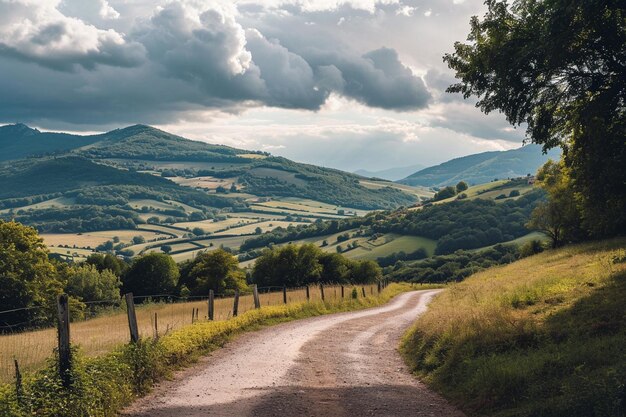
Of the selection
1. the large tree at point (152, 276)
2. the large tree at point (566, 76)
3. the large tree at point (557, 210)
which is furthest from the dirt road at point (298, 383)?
the large tree at point (152, 276)

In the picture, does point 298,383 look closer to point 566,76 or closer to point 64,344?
point 64,344

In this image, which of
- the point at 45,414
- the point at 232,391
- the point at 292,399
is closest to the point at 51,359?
the point at 45,414

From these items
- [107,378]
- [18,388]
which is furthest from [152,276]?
[18,388]

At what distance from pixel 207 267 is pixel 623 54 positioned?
2655 inches

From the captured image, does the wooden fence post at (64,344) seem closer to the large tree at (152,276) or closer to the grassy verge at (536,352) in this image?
the grassy verge at (536,352)

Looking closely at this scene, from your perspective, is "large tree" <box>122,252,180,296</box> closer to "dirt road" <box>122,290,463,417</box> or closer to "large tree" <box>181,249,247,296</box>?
"large tree" <box>181,249,247,296</box>

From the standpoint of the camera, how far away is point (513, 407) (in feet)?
42.0

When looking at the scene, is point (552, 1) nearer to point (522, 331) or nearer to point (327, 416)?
point (522, 331)

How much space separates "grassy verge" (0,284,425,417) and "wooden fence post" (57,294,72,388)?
15 cm

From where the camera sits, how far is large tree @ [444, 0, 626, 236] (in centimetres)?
2106

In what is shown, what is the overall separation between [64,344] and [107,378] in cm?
175

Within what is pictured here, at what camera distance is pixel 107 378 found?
14547 mm

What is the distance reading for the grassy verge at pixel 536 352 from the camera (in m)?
11.5

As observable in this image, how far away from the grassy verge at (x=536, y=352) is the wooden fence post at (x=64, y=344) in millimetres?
9733
